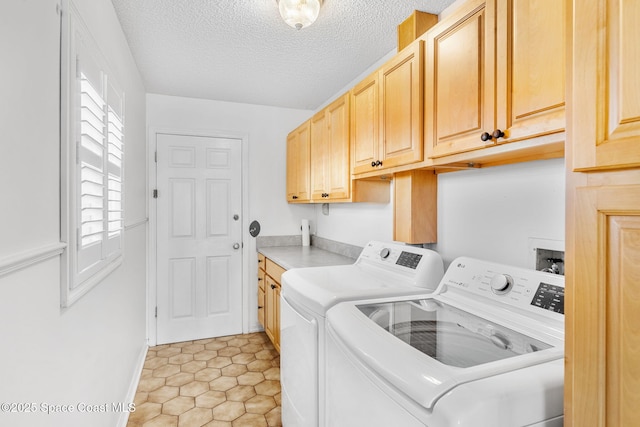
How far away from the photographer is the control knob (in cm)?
120

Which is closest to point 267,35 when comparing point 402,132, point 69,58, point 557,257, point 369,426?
point 402,132

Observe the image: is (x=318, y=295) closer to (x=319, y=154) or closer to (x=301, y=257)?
(x=301, y=257)

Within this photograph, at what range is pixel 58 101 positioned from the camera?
1034mm

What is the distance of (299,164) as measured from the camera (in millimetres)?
3162

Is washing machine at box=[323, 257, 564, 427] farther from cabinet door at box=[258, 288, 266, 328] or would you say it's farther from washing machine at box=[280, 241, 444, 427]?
cabinet door at box=[258, 288, 266, 328]

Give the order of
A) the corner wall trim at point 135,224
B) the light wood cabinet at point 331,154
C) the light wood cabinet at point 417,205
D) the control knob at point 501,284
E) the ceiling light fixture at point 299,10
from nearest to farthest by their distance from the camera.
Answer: the control knob at point 501,284
the ceiling light fixture at point 299,10
the light wood cabinet at point 417,205
the corner wall trim at point 135,224
the light wood cabinet at point 331,154

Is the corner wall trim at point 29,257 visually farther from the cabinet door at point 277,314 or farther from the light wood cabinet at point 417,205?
the cabinet door at point 277,314

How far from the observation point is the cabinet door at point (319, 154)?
2568 mm

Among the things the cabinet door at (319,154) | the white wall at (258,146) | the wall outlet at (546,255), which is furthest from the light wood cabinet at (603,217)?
the white wall at (258,146)

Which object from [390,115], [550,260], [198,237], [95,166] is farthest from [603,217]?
[198,237]

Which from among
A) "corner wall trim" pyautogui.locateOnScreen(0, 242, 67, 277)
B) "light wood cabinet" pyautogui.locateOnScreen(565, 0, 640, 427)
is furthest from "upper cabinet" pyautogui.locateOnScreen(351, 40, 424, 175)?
"corner wall trim" pyautogui.locateOnScreen(0, 242, 67, 277)

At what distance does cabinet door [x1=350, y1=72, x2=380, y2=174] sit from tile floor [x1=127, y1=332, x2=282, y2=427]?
65.6 inches

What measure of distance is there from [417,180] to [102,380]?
183 cm

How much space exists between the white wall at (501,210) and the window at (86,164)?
1654 mm
